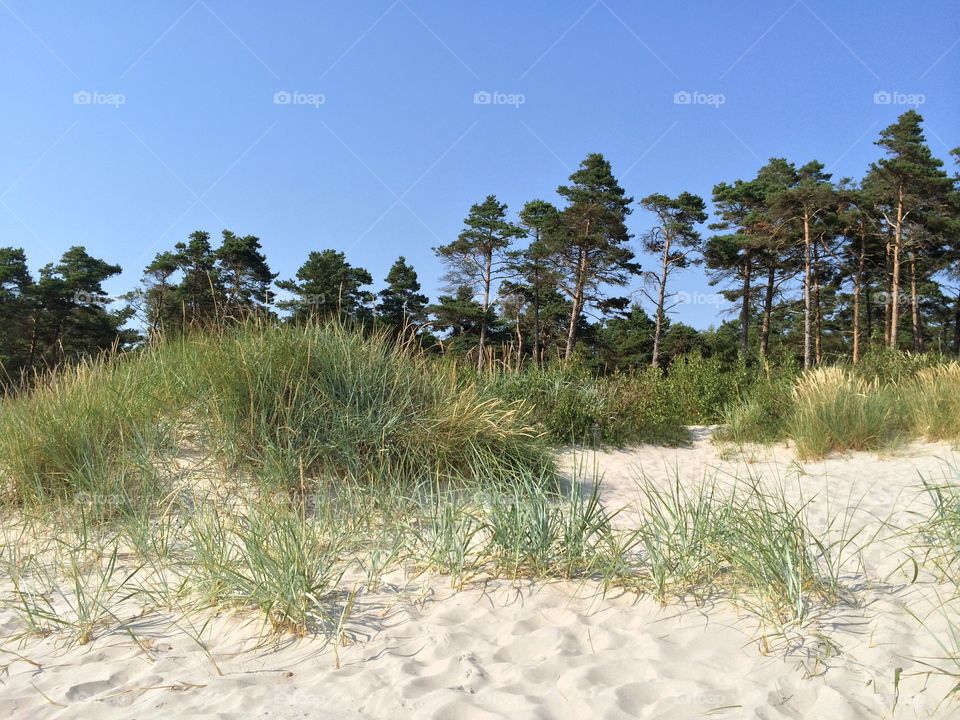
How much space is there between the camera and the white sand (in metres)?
2.28

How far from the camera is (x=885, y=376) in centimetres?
1245

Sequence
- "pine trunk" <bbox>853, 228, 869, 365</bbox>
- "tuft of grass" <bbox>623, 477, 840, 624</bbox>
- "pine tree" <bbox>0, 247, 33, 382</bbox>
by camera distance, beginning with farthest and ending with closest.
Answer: "pine trunk" <bbox>853, 228, 869, 365</bbox>, "pine tree" <bbox>0, 247, 33, 382</bbox>, "tuft of grass" <bbox>623, 477, 840, 624</bbox>

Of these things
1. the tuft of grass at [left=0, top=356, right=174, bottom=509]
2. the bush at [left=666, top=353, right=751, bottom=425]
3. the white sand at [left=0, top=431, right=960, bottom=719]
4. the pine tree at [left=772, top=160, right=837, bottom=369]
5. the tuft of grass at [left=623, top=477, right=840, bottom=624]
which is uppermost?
the pine tree at [left=772, top=160, right=837, bottom=369]

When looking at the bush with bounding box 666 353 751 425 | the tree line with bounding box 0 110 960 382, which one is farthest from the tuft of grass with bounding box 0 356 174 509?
the tree line with bounding box 0 110 960 382

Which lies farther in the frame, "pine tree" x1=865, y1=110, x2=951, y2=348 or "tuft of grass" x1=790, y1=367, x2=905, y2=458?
"pine tree" x1=865, y1=110, x2=951, y2=348

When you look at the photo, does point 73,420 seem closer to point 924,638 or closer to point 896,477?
point 924,638

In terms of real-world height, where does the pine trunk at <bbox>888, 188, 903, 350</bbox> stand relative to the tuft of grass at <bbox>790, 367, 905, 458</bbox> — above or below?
above

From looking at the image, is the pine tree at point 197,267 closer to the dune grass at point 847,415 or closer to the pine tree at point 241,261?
the pine tree at point 241,261

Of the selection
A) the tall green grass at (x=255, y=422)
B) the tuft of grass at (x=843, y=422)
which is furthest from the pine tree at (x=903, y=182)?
the tall green grass at (x=255, y=422)

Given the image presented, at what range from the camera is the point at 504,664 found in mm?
2609

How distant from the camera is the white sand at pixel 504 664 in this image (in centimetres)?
228

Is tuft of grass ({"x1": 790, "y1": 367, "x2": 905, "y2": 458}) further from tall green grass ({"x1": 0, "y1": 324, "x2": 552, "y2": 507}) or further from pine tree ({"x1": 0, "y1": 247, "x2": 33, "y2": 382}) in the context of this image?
pine tree ({"x1": 0, "y1": 247, "x2": 33, "y2": 382})

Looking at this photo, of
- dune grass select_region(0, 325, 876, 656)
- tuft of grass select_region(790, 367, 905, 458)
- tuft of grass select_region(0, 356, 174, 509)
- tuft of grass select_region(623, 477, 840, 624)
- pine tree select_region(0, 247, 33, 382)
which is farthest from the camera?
pine tree select_region(0, 247, 33, 382)

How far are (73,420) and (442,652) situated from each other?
12.4 ft
